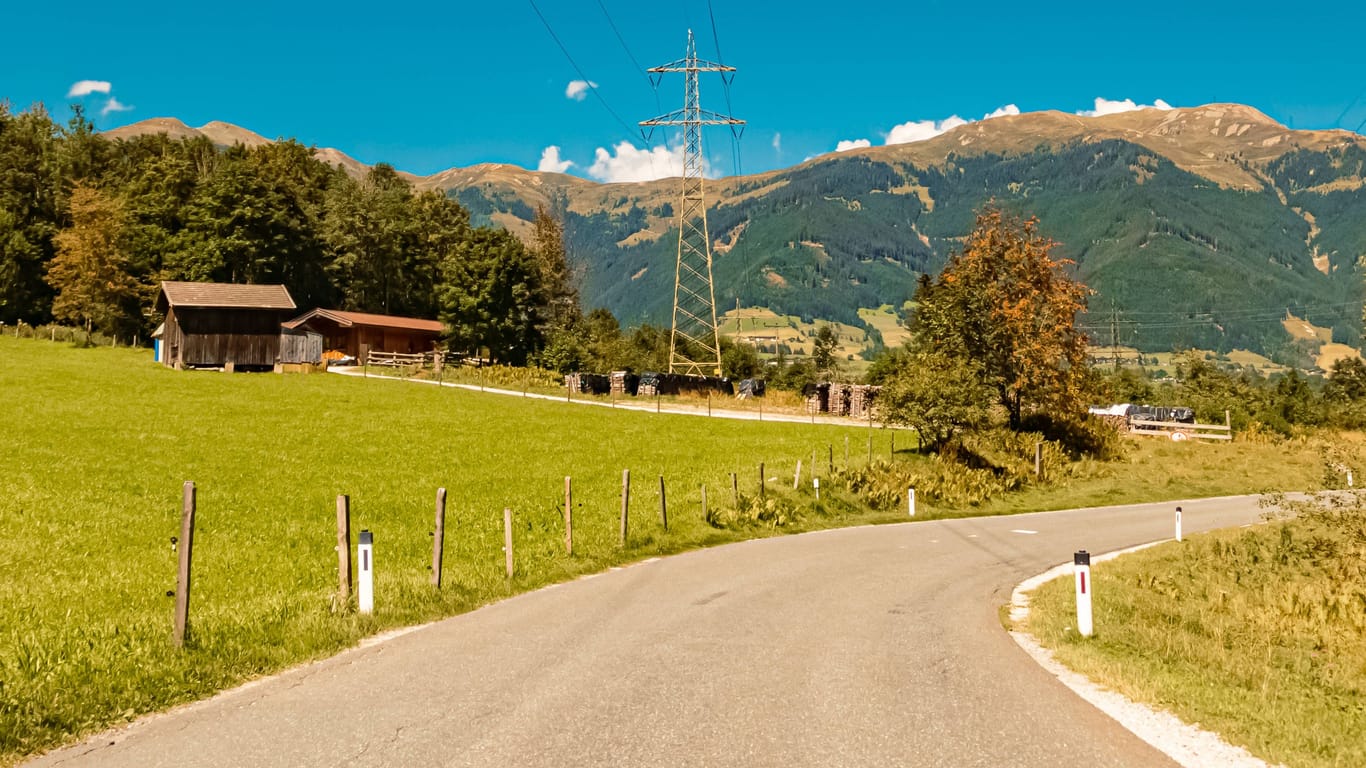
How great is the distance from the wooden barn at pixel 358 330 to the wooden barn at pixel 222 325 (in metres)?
8.43

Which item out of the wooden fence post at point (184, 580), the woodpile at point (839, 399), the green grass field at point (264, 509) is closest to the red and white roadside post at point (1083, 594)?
the green grass field at point (264, 509)

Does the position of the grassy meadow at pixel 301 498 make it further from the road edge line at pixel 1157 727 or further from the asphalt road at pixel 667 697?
the road edge line at pixel 1157 727

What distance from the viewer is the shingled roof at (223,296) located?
65000 millimetres

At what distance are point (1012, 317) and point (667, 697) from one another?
134 feet

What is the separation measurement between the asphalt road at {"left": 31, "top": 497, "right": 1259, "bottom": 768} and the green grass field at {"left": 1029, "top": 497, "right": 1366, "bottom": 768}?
0.95 m

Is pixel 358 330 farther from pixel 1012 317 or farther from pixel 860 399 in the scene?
pixel 1012 317

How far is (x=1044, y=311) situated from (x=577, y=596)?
128 ft

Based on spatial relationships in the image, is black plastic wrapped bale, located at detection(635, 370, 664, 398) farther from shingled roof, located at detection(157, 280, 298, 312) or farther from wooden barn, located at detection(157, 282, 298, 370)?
shingled roof, located at detection(157, 280, 298, 312)

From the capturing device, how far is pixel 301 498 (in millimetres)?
24344

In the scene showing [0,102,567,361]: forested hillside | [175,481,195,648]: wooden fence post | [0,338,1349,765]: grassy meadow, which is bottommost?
[0,338,1349,765]: grassy meadow

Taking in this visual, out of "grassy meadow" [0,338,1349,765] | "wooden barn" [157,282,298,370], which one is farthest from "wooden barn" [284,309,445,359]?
"grassy meadow" [0,338,1349,765]

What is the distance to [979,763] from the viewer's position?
23.6ft

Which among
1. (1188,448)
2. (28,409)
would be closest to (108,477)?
(28,409)

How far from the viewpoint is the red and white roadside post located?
466 inches
